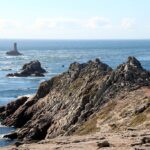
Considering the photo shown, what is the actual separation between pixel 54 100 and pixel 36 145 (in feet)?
199

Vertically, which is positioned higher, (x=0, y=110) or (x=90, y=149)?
(x=90, y=149)

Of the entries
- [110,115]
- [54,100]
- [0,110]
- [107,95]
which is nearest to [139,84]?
[107,95]

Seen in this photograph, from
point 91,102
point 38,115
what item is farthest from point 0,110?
point 91,102

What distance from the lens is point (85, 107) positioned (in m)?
87.0

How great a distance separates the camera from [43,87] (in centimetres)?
11681

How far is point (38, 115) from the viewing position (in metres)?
103

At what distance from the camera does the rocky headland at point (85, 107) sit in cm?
6694

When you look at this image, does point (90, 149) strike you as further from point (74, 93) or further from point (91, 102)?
point (74, 93)

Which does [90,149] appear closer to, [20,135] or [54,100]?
[20,135]

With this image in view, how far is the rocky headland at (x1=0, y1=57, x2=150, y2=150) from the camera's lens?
220 feet

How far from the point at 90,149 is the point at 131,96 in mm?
42480

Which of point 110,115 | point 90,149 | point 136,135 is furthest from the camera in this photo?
point 110,115

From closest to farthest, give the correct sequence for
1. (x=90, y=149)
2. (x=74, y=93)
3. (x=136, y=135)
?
(x=90, y=149) → (x=136, y=135) → (x=74, y=93)

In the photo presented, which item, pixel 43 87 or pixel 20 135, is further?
pixel 43 87
